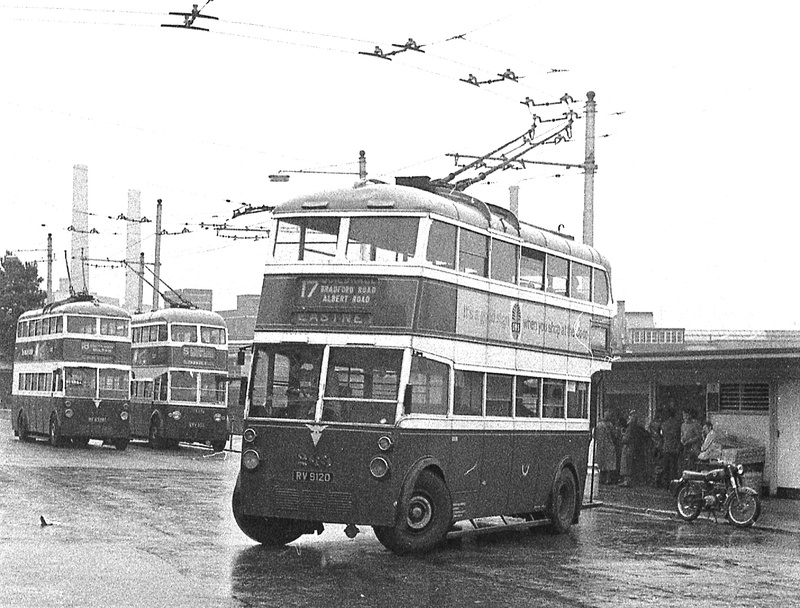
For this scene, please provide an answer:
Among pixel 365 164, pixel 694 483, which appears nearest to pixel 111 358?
pixel 365 164

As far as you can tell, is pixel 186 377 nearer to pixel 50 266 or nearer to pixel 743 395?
pixel 743 395

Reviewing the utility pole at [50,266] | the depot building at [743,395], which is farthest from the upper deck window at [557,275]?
the utility pole at [50,266]

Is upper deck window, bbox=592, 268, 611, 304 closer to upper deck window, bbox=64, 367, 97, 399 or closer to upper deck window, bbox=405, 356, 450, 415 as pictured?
upper deck window, bbox=405, 356, 450, 415

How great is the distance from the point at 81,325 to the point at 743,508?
22.3m

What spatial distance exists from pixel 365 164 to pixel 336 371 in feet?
55.8

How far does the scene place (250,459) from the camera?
1555cm

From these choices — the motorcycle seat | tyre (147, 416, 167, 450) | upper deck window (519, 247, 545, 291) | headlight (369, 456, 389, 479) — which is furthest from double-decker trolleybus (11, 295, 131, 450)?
headlight (369, 456, 389, 479)

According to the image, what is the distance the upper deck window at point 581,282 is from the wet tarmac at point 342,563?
3497mm

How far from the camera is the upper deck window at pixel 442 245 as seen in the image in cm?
1598

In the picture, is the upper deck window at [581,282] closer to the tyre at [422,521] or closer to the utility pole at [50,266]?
the tyre at [422,521]

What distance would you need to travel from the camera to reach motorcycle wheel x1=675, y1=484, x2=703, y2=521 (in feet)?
70.7

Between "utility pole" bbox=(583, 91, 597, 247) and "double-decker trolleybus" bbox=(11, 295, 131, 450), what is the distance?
18.2m

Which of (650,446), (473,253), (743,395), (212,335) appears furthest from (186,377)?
(473,253)

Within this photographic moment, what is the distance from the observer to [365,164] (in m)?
32.0
